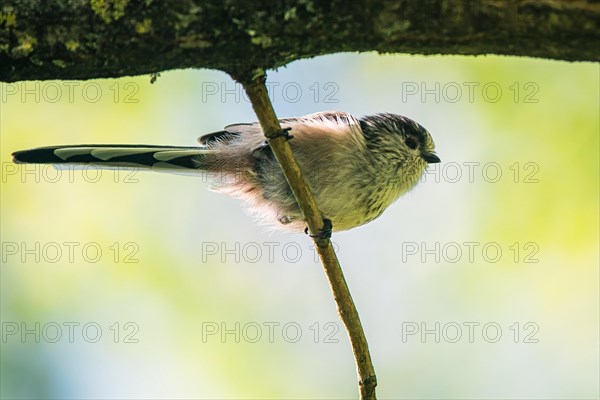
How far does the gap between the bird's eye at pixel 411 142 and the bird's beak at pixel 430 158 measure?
11cm

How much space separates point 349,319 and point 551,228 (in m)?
3.22

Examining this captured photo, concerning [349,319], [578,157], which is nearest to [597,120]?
[578,157]

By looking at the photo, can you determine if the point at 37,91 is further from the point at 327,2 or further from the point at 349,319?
the point at 327,2

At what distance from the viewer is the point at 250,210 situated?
5301 mm

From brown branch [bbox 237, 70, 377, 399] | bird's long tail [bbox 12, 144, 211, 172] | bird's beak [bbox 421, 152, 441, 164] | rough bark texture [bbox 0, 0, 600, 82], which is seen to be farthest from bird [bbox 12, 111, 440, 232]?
rough bark texture [bbox 0, 0, 600, 82]

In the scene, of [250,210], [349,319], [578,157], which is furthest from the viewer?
[578,157]

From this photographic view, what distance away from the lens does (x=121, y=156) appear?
451 cm

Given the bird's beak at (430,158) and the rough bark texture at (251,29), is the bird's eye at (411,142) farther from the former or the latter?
the rough bark texture at (251,29)

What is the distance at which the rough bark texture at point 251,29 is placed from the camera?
7.97ft

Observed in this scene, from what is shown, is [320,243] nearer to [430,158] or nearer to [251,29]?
[251,29]

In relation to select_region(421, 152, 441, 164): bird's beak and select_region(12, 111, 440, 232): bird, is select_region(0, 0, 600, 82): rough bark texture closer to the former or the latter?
select_region(12, 111, 440, 232): bird

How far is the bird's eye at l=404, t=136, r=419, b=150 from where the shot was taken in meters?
5.55

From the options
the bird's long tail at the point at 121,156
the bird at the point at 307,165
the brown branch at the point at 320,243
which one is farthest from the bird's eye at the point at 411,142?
the brown branch at the point at 320,243

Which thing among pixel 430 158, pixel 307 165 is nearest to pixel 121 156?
pixel 307 165
